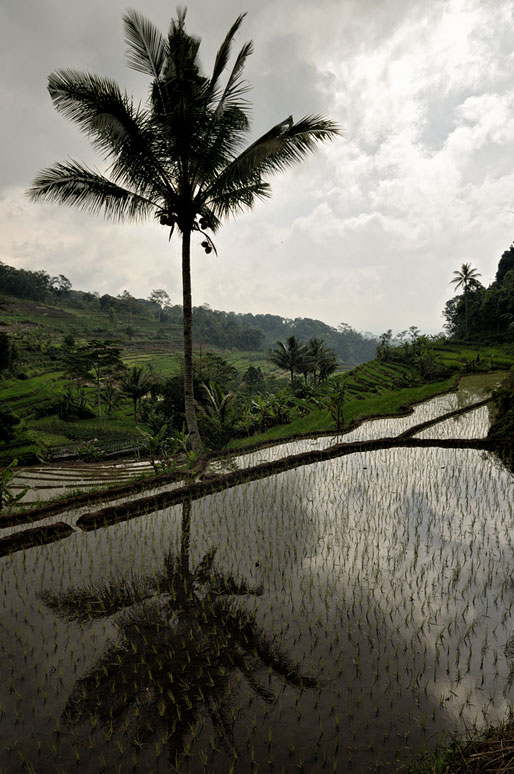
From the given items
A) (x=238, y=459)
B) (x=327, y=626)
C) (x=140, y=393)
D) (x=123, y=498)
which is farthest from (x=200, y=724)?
(x=140, y=393)

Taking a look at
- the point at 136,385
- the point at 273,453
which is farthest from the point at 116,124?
the point at 136,385

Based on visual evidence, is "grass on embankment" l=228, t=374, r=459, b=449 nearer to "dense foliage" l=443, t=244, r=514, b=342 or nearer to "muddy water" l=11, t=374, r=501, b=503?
"muddy water" l=11, t=374, r=501, b=503

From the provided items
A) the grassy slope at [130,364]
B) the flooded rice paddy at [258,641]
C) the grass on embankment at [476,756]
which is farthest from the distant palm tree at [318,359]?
the grass on embankment at [476,756]

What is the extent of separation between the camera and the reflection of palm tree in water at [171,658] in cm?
236

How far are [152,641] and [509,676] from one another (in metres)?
2.59

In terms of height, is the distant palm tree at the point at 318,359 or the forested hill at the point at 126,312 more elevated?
the forested hill at the point at 126,312

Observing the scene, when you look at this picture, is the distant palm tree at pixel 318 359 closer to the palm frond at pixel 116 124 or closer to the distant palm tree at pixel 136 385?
the distant palm tree at pixel 136 385

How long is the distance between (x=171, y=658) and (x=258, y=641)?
0.67m

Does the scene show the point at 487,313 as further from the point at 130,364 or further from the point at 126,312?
the point at 126,312

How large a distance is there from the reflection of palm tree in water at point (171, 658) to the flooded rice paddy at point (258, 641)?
0.01m

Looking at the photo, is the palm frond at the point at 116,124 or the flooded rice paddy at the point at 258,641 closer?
the flooded rice paddy at the point at 258,641

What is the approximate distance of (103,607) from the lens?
3441 mm

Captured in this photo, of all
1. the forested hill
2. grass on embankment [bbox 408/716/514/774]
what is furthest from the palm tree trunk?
the forested hill

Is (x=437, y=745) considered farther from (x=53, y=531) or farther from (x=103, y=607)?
(x=53, y=531)
